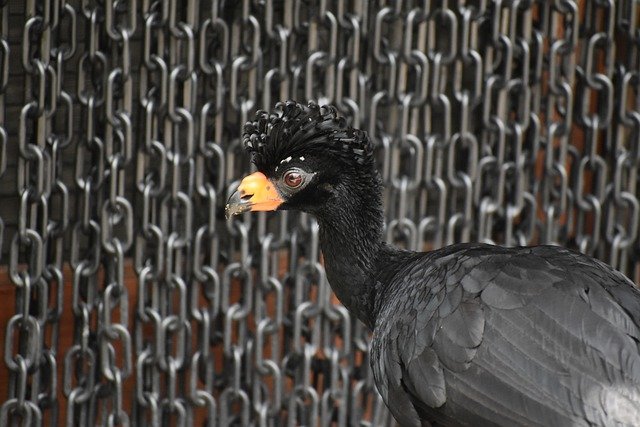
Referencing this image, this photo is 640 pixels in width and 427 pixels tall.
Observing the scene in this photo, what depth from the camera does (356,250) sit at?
1.55 meters

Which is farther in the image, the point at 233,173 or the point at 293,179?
the point at 233,173

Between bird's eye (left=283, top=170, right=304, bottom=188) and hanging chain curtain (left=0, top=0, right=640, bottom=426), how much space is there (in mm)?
509

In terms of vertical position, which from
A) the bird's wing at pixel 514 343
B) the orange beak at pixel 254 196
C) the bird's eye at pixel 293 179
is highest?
the bird's eye at pixel 293 179

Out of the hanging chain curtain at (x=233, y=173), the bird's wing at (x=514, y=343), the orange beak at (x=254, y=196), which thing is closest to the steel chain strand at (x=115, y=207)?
the hanging chain curtain at (x=233, y=173)

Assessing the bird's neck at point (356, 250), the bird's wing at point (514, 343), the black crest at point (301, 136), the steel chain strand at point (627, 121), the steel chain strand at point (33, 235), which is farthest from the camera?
the steel chain strand at point (627, 121)

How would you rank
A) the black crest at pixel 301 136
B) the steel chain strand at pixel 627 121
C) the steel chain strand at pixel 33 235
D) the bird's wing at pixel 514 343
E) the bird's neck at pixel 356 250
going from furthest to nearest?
1. the steel chain strand at pixel 627 121
2. the steel chain strand at pixel 33 235
3. the bird's neck at pixel 356 250
4. the black crest at pixel 301 136
5. the bird's wing at pixel 514 343

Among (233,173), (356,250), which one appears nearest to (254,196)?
(356,250)

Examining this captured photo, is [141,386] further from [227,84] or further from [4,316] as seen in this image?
[227,84]

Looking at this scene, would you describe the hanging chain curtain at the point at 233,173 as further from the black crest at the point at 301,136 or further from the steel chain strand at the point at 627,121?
the black crest at the point at 301,136

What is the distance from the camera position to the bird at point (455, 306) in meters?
1.22

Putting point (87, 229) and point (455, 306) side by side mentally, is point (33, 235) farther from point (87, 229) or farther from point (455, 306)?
point (455, 306)

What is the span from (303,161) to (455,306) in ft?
1.05

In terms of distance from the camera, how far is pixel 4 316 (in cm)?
202

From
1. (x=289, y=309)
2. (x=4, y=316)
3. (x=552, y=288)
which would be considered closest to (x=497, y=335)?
(x=552, y=288)
